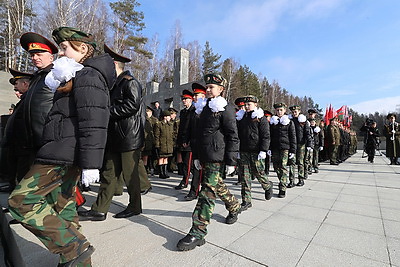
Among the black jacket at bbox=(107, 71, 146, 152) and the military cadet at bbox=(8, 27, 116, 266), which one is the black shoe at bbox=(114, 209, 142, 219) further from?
the military cadet at bbox=(8, 27, 116, 266)

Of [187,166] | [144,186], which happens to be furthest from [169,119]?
[144,186]

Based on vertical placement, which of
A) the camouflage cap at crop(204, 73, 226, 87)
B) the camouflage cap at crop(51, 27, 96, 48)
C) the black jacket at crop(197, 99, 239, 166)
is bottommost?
the black jacket at crop(197, 99, 239, 166)

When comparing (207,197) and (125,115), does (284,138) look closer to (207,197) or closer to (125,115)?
(207,197)

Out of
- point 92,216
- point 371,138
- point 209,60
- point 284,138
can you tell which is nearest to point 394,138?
point 371,138

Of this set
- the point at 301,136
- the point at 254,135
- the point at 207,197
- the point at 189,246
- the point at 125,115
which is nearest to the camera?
the point at 189,246

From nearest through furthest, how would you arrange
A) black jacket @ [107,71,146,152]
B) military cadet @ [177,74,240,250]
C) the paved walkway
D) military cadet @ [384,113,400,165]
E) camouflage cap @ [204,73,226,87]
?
the paved walkway, military cadet @ [177,74,240,250], camouflage cap @ [204,73,226,87], black jacket @ [107,71,146,152], military cadet @ [384,113,400,165]

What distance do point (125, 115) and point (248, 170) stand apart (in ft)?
7.62

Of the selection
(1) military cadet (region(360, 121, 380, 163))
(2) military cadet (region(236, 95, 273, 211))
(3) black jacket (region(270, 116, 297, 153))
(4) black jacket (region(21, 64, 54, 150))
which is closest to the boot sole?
(2) military cadet (region(236, 95, 273, 211))

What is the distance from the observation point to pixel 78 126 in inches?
63.1

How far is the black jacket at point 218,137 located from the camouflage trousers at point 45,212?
145 cm

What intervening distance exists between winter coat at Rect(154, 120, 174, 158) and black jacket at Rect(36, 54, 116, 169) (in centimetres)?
485

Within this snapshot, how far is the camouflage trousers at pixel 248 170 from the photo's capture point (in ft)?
12.6

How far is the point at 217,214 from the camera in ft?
11.2

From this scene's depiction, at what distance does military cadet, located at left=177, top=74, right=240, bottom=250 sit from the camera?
8.30 feet
